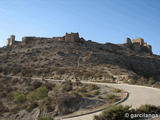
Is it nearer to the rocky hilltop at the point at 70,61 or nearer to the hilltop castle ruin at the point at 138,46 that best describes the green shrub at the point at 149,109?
the rocky hilltop at the point at 70,61

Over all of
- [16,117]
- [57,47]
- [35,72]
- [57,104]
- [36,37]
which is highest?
[36,37]

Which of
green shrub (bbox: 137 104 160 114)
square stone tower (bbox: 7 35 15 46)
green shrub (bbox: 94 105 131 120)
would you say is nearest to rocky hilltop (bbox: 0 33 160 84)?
square stone tower (bbox: 7 35 15 46)

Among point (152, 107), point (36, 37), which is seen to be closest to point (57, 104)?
point (152, 107)

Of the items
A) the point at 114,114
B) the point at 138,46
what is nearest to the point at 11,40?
the point at 138,46

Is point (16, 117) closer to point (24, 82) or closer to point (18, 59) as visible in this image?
point (24, 82)

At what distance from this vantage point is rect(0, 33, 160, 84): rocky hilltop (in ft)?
118

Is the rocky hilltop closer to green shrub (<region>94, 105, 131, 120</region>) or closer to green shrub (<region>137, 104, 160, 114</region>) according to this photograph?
green shrub (<region>137, 104, 160, 114</region>)

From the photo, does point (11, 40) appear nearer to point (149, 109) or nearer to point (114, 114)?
point (149, 109)

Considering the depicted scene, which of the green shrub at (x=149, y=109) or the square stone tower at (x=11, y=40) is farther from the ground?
the square stone tower at (x=11, y=40)

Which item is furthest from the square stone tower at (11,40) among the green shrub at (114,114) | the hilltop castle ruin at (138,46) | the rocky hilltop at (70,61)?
the green shrub at (114,114)

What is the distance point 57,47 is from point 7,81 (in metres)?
30.7

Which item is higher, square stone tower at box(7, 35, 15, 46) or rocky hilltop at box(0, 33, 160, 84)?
Answer: square stone tower at box(7, 35, 15, 46)

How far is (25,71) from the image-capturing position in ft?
121

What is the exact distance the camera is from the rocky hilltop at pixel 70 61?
35906 millimetres
